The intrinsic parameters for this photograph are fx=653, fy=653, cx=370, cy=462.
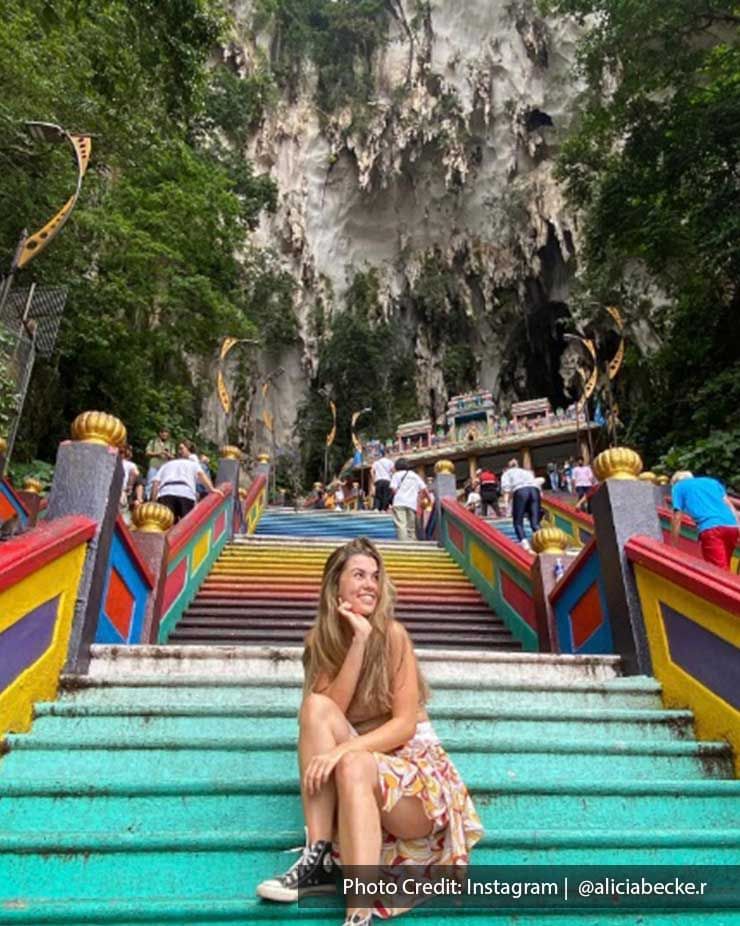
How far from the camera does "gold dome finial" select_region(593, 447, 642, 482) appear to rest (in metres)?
3.62

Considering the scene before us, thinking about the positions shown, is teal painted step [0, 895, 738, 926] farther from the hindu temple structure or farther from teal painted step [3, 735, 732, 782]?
the hindu temple structure

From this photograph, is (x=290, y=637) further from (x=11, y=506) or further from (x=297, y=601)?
(x=11, y=506)

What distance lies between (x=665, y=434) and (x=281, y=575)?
11.5 meters

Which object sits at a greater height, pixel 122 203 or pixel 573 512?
pixel 122 203

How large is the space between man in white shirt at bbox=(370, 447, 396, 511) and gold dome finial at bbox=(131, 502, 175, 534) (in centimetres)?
703

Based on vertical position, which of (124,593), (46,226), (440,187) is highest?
(440,187)

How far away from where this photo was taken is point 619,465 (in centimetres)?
363

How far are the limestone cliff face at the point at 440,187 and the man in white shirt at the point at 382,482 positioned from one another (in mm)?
20486

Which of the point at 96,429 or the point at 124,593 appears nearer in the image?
the point at 96,429

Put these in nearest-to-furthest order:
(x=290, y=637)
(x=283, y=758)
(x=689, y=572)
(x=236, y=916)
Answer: (x=236, y=916), (x=283, y=758), (x=689, y=572), (x=290, y=637)

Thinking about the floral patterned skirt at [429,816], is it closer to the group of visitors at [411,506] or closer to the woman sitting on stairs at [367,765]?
the woman sitting on stairs at [367,765]

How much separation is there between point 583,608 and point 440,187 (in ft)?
106

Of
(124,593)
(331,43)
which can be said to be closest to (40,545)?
(124,593)

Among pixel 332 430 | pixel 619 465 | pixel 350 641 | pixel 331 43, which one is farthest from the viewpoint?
pixel 331 43
